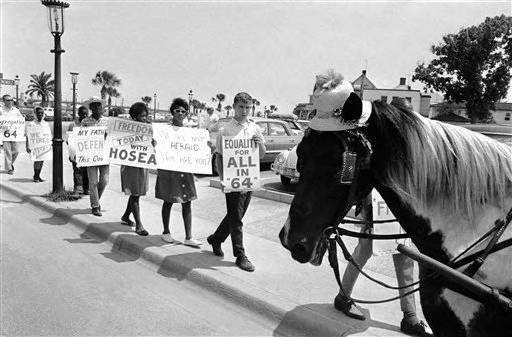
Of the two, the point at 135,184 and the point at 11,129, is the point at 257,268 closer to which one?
the point at 135,184

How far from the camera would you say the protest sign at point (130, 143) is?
6020 millimetres

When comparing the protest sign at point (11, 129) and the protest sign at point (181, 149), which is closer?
the protest sign at point (181, 149)

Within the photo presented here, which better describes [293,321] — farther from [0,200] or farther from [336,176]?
[0,200]

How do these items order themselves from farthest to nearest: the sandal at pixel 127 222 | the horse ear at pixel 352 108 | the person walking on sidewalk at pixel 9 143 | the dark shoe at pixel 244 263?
the person walking on sidewalk at pixel 9 143, the sandal at pixel 127 222, the dark shoe at pixel 244 263, the horse ear at pixel 352 108

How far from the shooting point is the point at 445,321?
1864mm

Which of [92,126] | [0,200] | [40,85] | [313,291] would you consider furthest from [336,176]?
[40,85]

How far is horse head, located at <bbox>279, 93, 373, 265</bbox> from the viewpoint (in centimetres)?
177

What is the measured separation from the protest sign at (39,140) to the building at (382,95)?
6.23 meters

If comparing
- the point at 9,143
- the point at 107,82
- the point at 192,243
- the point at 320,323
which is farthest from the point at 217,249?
the point at 107,82

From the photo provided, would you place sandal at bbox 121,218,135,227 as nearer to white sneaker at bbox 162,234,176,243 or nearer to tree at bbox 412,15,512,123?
white sneaker at bbox 162,234,176,243

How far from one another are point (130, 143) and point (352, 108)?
4866 mm

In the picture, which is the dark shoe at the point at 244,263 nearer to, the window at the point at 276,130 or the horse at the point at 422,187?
the horse at the point at 422,187

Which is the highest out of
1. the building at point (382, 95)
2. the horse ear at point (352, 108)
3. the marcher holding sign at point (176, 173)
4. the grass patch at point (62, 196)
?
the building at point (382, 95)

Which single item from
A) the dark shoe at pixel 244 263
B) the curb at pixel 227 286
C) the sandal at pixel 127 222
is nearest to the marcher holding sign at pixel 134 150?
the curb at pixel 227 286
